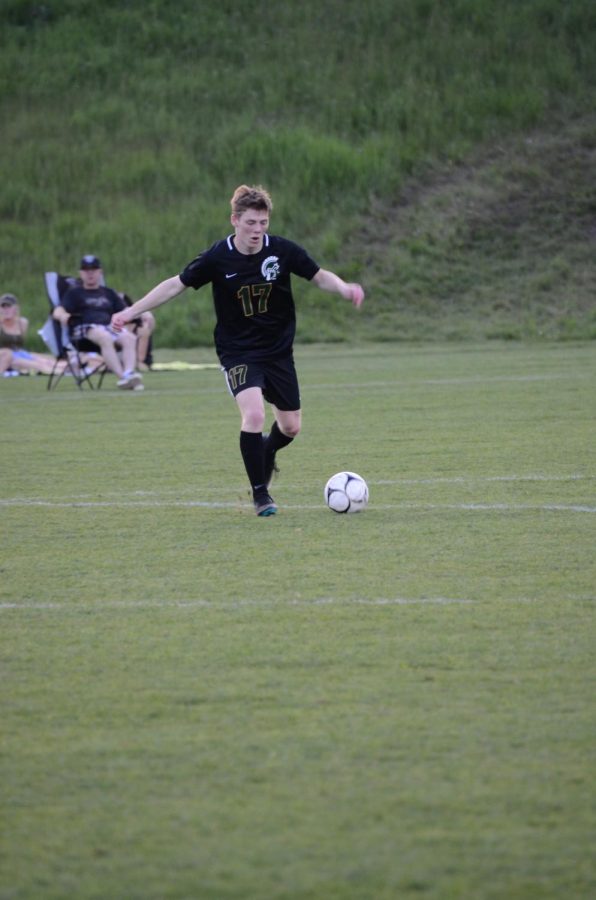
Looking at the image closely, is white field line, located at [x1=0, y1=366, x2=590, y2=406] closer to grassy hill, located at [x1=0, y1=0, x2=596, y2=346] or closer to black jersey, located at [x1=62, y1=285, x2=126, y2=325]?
black jersey, located at [x1=62, y1=285, x2=126, y2=325]

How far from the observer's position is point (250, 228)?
7203 millimetres

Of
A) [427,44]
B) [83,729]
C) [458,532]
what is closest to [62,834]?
[83,729]

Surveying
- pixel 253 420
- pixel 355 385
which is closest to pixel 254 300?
pixel 253 420

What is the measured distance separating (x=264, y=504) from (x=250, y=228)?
1449mm

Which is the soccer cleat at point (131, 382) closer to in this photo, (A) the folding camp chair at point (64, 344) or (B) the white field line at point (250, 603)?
(A) the folding camp chair at point (64, 344)

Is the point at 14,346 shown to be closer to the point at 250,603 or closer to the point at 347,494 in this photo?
the point at 347,494

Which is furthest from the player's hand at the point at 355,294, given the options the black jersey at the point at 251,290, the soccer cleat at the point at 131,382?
the soccer cleat at the point at 131,382

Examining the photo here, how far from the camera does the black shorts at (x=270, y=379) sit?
7.27 m

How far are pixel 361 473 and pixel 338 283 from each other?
4.95ft

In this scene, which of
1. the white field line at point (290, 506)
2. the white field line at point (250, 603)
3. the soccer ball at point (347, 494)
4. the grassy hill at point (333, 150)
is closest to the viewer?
the white field line at point (250, 603)

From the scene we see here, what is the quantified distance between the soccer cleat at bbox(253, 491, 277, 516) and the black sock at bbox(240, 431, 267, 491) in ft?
0.13

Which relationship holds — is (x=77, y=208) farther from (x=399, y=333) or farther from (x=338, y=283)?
(x=338, y=283)

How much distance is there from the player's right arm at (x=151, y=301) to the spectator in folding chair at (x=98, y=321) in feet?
27.2

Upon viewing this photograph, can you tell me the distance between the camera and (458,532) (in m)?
6.28
